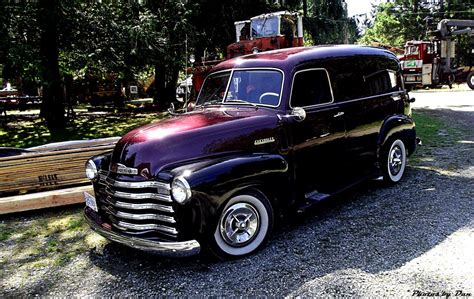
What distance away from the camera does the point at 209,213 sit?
12.3ft

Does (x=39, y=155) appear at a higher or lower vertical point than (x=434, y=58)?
lower

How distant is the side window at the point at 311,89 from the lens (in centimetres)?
486

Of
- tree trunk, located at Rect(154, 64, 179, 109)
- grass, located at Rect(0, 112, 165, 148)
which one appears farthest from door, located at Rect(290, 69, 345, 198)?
tree trunk, located at Rect(154, 64, 179, 109)

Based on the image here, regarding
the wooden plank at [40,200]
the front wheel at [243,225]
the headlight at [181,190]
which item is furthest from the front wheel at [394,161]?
the wooden plank at [40,200]

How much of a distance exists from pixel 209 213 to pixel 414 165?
513 cm

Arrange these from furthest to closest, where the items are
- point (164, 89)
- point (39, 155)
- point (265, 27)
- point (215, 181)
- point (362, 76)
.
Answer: point (164, 89) < point (265, 27) < point (39, 155) < point (362, 76) < point (215, 181)

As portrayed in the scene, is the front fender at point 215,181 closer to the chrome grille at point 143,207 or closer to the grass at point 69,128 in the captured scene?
the chrome grille at point 143,207

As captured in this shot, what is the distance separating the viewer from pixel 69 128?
46.0 feet

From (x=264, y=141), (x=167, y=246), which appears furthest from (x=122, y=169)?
(x=264, y=141)

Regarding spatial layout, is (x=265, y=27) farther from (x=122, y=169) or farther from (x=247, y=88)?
(x=122, y=169)

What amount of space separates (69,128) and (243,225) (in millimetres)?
11557

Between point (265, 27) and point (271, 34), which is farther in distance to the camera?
point (265, 27)

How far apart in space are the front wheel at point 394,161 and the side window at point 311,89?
1.64 metres

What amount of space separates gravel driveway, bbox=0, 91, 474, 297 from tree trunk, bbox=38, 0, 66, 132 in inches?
318
